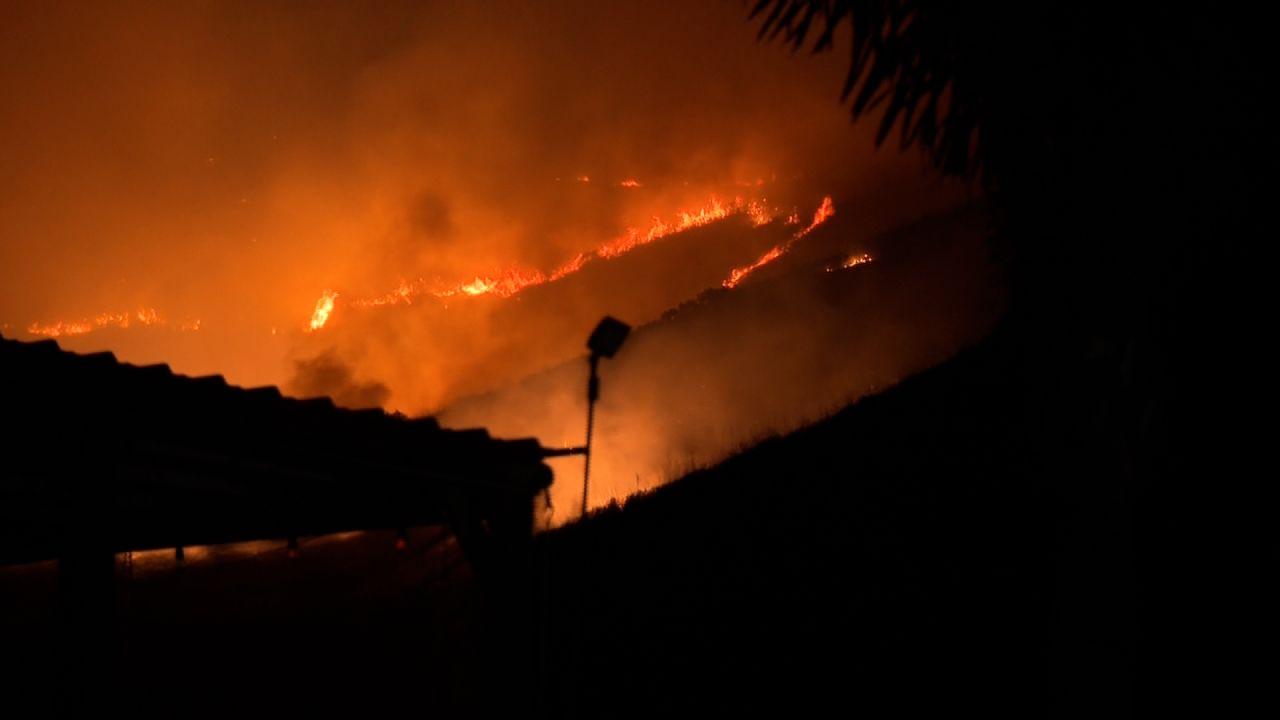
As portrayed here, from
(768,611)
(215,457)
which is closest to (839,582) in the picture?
(768,611)

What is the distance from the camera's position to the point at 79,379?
3396 millimetres

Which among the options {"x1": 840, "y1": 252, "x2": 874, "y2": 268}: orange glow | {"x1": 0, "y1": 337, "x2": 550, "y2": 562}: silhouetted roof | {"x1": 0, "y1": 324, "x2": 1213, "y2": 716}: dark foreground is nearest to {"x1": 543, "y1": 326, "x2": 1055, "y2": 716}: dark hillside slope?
{"x1": 0, "y1": 324, "x2": 1213, "y2": 716}: dark foreground

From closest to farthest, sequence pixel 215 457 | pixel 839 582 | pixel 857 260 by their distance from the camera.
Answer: pixel 215 457
pixel 839 582
pixel 857 260

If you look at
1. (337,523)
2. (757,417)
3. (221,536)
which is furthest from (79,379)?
(757,417)

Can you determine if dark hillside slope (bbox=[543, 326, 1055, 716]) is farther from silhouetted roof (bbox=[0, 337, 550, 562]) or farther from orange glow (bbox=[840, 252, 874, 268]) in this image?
orange glow (bbox=[840, 252, 874, 268])

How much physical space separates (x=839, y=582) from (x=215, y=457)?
7253 mm

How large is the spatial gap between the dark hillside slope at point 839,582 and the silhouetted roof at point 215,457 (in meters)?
1.60

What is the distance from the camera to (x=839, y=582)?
9.02 meters

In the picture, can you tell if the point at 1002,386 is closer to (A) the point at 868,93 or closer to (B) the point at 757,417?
(A) the point at 868,93

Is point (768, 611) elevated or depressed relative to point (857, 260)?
depressed

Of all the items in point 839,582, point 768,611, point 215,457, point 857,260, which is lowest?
point 215,457

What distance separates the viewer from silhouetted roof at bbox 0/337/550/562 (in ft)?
11.4

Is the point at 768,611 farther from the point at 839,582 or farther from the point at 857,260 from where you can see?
the point at 857,260

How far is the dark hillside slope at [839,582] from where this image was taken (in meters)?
7.31
